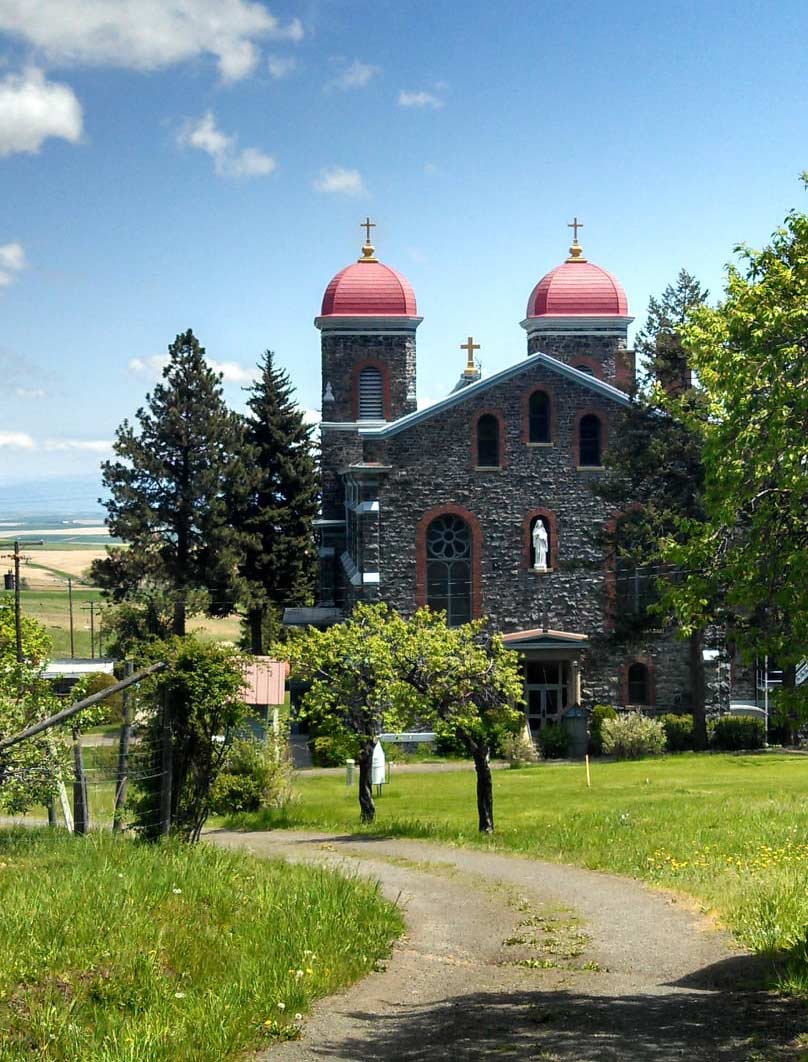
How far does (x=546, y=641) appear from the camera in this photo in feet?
152

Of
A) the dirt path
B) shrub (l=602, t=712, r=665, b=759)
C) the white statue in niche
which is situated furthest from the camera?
the white statue in niche

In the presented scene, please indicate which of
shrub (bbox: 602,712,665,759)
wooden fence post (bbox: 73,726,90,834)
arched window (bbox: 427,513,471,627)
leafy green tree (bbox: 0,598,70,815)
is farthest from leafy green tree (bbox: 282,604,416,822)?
arched window (bbox: 427,513,471,627)

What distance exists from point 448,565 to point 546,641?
4.06 m

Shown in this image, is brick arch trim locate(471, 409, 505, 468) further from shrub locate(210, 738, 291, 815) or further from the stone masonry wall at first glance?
shrub locate(210, 738, 291, 815)

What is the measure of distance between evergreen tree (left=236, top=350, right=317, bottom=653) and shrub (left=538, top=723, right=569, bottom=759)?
19815 mm

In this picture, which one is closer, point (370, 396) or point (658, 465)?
point (658, 465)

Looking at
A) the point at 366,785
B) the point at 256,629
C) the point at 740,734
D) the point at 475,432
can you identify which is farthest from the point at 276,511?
the point at 366,785

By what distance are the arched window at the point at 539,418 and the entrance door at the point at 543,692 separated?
24.6ft

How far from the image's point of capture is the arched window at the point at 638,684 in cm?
4791

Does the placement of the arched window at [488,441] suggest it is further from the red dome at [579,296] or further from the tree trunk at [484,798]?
the tree trunk at [484,798]

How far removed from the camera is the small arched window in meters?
47.9

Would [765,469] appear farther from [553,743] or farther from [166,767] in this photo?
[553,743]

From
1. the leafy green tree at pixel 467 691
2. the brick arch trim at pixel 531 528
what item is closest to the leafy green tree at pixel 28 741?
the leafy green tree at pixel 467 691

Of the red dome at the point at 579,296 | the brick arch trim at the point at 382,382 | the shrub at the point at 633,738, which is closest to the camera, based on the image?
the shrub at the point at 633,738
